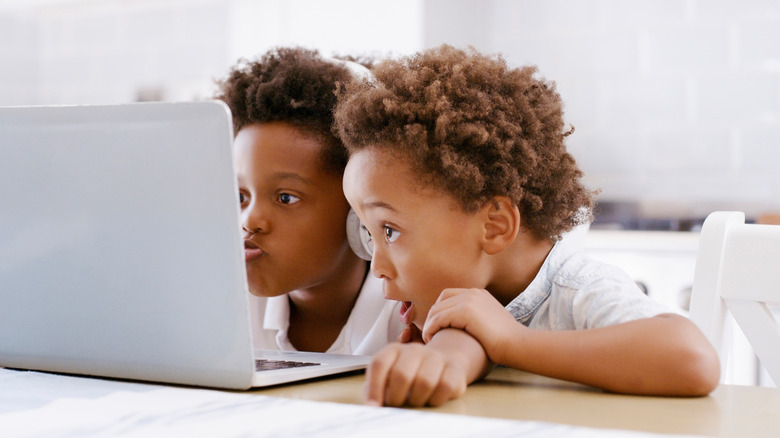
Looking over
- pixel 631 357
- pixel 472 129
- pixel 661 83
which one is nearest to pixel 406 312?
pixel 472 129

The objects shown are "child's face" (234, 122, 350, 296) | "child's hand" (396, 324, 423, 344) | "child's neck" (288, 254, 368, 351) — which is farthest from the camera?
"child's neck" (288, 254, 368, 351)

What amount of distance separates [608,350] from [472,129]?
0.25 metres

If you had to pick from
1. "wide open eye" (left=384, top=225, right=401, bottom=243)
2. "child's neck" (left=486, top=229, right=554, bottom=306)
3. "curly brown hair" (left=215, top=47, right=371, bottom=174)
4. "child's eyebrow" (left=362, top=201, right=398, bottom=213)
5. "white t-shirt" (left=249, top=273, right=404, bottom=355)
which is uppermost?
"curly brown hair" (left=215, top=47, right=371, bottom=174)

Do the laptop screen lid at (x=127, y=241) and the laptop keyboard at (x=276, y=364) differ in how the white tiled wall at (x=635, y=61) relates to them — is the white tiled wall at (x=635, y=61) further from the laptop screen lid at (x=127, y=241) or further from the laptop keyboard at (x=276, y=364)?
the laptop screen lid at (x=127, y=241)

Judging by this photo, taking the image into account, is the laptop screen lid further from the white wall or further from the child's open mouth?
the white wall

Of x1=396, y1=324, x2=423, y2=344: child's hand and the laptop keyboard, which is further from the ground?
the laptop keyboard

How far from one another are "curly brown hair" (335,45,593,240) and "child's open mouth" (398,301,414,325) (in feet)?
0.50

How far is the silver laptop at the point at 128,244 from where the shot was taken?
55 centimetres

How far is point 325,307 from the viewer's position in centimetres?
115

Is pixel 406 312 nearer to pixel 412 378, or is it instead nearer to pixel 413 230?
pixel 413 230

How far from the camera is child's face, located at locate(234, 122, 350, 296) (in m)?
1.01

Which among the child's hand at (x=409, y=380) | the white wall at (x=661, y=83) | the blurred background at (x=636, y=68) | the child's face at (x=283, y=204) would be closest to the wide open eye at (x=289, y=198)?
the child's face at (x=283, y=204)

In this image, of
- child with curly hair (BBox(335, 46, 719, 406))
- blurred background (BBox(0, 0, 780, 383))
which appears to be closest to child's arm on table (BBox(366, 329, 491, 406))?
child with curly hair (BBox(335, 46, 719, 406))

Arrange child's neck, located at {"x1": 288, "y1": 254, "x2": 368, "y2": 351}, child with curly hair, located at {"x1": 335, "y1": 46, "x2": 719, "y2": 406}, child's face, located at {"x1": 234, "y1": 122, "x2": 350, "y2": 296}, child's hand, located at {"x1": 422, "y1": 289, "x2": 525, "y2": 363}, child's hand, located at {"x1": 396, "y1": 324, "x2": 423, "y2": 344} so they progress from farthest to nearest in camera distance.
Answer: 1. child's neck, located at {"x1": 288, "y1": 254, "x2": 368, "y2": 351}
2. child's face, located at {"x1": 234, "y1": 122, "x2": 350, "y2": 296}
3. child's hand, located at {"x1": 396, "y1": 324, "x2": 423, "y2": 344}
4. child with curly hair, located at {"x1": 335, "y1": 46, "x2": 719, "y2": 406}
5. child's hand, located at {"x1": 422, "y1": 289, "x2": 525, "y2": 363}
